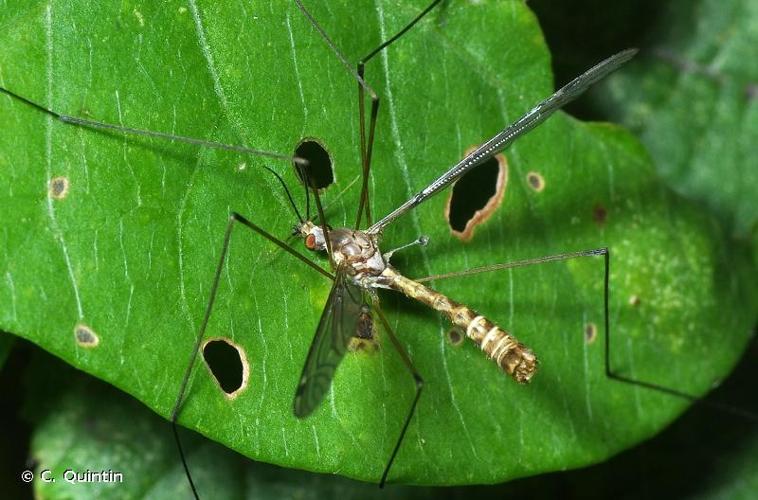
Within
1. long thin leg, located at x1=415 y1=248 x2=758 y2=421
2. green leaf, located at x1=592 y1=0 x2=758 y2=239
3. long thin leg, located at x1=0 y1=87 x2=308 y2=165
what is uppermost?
green leaf, located at x1=592 y1=0 x2=758 y2=239

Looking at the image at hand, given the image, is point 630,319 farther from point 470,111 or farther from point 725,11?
point 725,11

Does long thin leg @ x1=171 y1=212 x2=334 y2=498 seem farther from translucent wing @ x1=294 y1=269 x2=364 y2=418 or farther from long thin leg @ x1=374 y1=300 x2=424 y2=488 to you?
long thin leg @ x1=374 y1=300 x2=424 y2=488

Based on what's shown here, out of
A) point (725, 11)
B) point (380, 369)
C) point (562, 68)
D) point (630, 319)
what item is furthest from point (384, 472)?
point (725, 11)

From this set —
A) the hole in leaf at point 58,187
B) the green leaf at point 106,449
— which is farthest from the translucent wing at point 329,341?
the green leaf at point 106,449

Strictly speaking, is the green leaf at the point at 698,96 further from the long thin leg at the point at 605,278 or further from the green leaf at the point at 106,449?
the green leaf at the point at 106,449

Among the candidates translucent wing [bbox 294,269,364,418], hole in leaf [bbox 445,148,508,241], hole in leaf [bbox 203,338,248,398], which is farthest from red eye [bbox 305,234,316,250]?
hole in leaf [bbox 445,148,508,241]

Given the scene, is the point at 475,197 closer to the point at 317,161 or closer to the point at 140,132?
the point at 317,161
